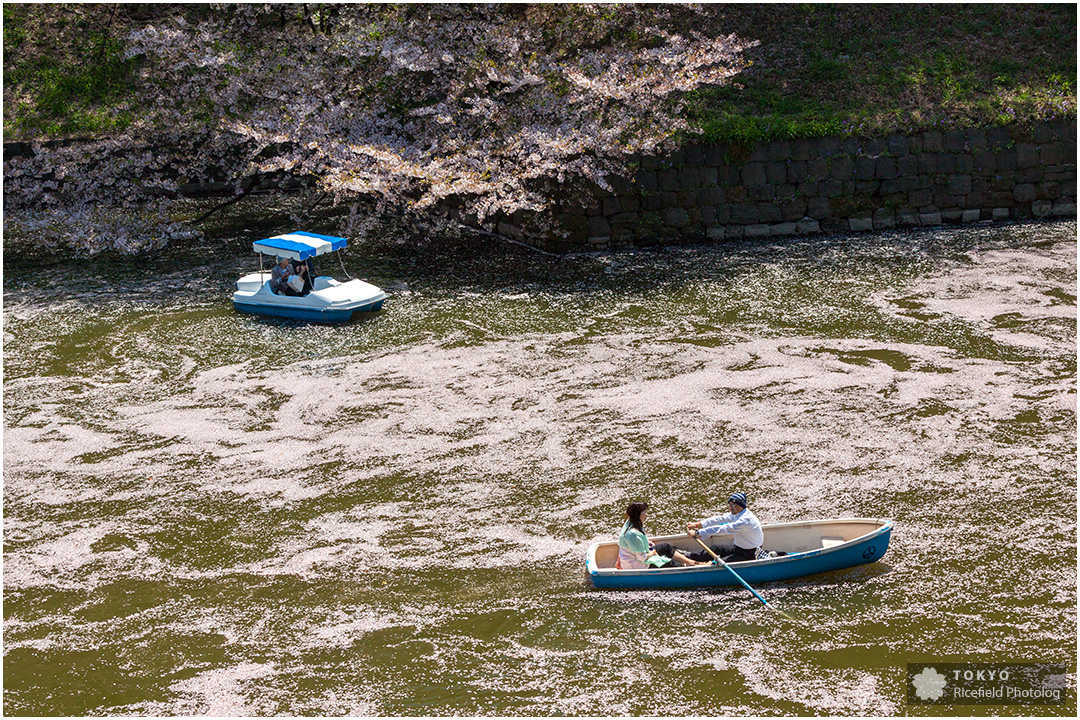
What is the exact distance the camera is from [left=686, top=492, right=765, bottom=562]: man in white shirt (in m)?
8.45

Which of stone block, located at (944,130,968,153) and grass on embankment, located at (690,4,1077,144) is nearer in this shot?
stone block, located at (944,130,968,153)

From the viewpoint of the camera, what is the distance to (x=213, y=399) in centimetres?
1281

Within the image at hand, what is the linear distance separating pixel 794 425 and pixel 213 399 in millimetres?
7081

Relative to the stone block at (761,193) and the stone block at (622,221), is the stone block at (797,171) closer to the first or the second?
the stone block at (761,193)

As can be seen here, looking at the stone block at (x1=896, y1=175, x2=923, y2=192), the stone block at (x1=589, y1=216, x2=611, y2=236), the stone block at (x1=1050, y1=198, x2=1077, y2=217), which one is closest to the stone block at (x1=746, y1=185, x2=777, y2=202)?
the stone block at (x1=896, y1=175, x2=923, y2=192)

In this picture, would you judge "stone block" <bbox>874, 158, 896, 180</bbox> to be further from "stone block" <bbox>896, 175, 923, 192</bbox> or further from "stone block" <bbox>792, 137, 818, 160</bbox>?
"stone block" <bbox>792, 137, 818, 160</bbox>

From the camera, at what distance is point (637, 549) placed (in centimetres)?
850

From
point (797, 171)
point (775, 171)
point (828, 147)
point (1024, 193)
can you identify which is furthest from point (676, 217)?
point (1024, 193)

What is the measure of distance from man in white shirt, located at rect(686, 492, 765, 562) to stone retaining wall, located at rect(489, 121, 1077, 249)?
10430mm

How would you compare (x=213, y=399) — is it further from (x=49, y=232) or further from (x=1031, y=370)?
(x=1031, y=370)

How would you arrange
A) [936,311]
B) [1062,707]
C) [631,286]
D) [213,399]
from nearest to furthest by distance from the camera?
[1062,707] < [213,399] < [936,311] < [631,286]

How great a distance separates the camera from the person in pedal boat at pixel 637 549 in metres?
8.47

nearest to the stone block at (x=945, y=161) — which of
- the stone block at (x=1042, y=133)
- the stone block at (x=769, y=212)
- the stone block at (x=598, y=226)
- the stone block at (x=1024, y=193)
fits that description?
Answer: the stone block at (x=1024, y=193)

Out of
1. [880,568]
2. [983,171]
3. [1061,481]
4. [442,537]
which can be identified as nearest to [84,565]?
[442,537]
